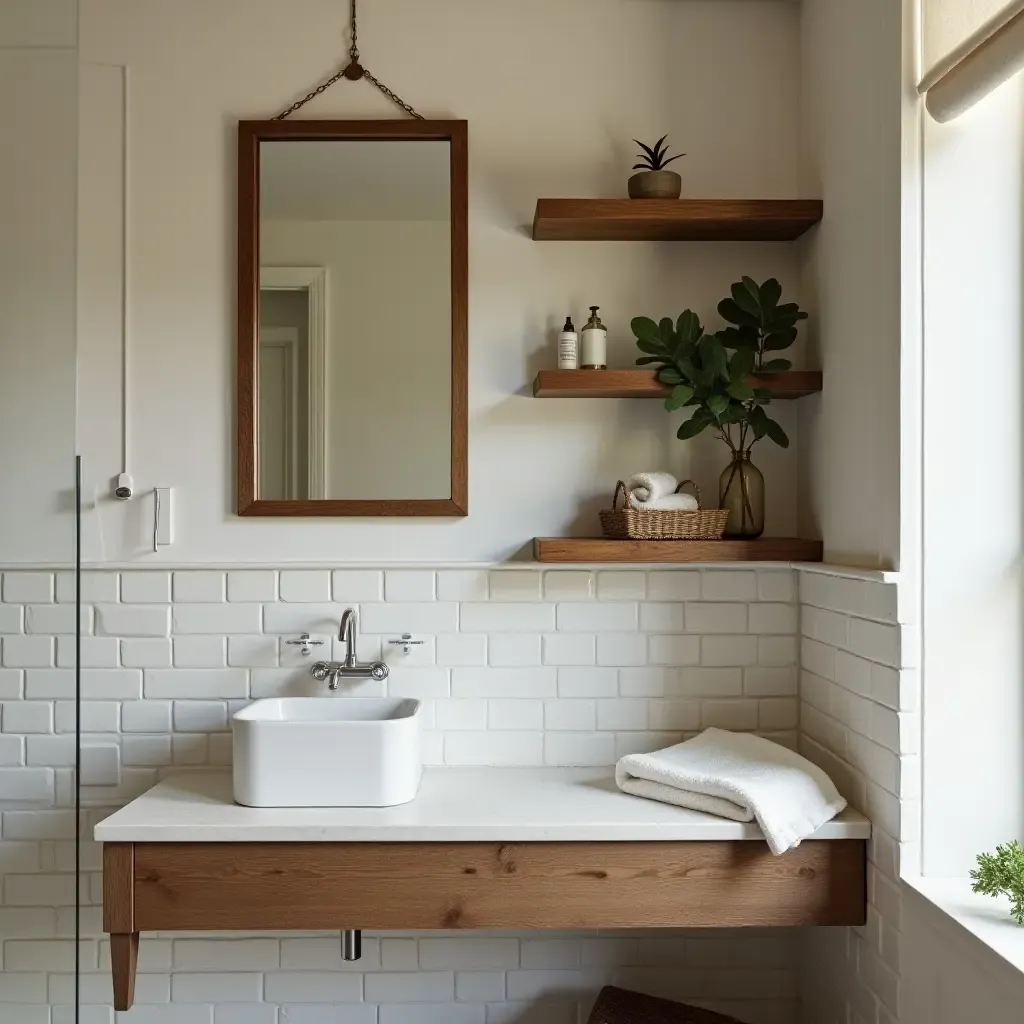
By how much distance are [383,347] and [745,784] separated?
1242 millimetres

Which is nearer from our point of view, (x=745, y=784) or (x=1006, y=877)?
(x=1006, y=877)

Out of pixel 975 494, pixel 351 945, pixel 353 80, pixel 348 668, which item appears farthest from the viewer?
pixel 353 80

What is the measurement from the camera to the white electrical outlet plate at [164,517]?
7.55 ft

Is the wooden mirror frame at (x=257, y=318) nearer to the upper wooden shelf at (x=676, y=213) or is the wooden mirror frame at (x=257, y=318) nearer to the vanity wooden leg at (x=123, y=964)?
the upper wooden shelf at (x=676, y=213)

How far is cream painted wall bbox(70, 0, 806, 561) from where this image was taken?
91.0 inches

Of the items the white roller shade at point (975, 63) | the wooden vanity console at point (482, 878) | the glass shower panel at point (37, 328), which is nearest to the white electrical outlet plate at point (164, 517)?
the glass shower panel at point (37, 328)

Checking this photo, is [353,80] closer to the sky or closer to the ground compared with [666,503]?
closer to the sky

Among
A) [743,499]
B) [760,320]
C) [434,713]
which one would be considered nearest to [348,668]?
[434,713]

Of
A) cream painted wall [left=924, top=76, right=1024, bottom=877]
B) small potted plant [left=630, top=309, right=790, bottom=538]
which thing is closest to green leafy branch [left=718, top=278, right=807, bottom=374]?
small potted plant [left=630, top=309, right=790, bottom=538]

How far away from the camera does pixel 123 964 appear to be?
6.13 ft

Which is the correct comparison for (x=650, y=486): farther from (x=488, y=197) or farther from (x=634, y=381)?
(x=488, y=197)

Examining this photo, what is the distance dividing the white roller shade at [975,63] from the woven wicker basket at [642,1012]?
5.94 ft

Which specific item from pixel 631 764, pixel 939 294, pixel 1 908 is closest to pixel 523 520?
pixel 631 764

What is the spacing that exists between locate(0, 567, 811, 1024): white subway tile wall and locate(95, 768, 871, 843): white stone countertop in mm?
330
